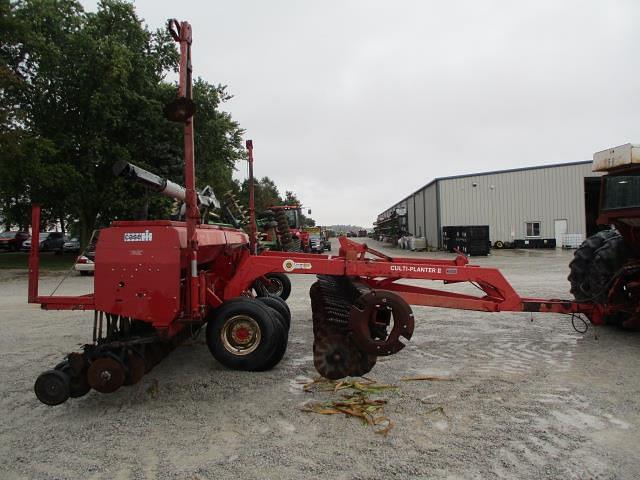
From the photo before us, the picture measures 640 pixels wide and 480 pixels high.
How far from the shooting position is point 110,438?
3.47 meters

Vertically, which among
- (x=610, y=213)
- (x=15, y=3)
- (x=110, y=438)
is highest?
(x=15, y=3)

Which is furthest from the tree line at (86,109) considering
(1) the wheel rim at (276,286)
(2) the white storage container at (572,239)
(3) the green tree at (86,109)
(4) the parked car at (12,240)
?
(2) the white storage container at (572,239)

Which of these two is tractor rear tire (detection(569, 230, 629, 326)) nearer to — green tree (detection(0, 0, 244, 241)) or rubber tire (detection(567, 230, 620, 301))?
rubber tire (detection(567, 230, 620, 301))

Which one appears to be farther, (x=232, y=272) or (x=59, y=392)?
(x=232, y=272)

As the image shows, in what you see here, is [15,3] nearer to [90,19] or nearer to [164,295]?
[90,19]

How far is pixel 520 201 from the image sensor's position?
3127 cm

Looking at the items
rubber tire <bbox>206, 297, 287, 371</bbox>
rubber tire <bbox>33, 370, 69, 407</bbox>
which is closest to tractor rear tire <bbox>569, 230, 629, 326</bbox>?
rubber tire <bbox>206, 297, 287, 371</bbox>

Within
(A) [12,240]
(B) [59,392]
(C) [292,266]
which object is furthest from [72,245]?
(B) [59,392]

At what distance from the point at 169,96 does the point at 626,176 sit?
63.9 ft

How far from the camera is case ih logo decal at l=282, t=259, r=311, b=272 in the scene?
4.93 metres

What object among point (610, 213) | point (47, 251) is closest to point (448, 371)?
point (610, 213)

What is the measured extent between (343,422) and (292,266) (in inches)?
69.0

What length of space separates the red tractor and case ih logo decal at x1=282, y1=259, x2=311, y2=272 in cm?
371

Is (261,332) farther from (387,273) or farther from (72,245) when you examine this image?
Answer: (72,245)
